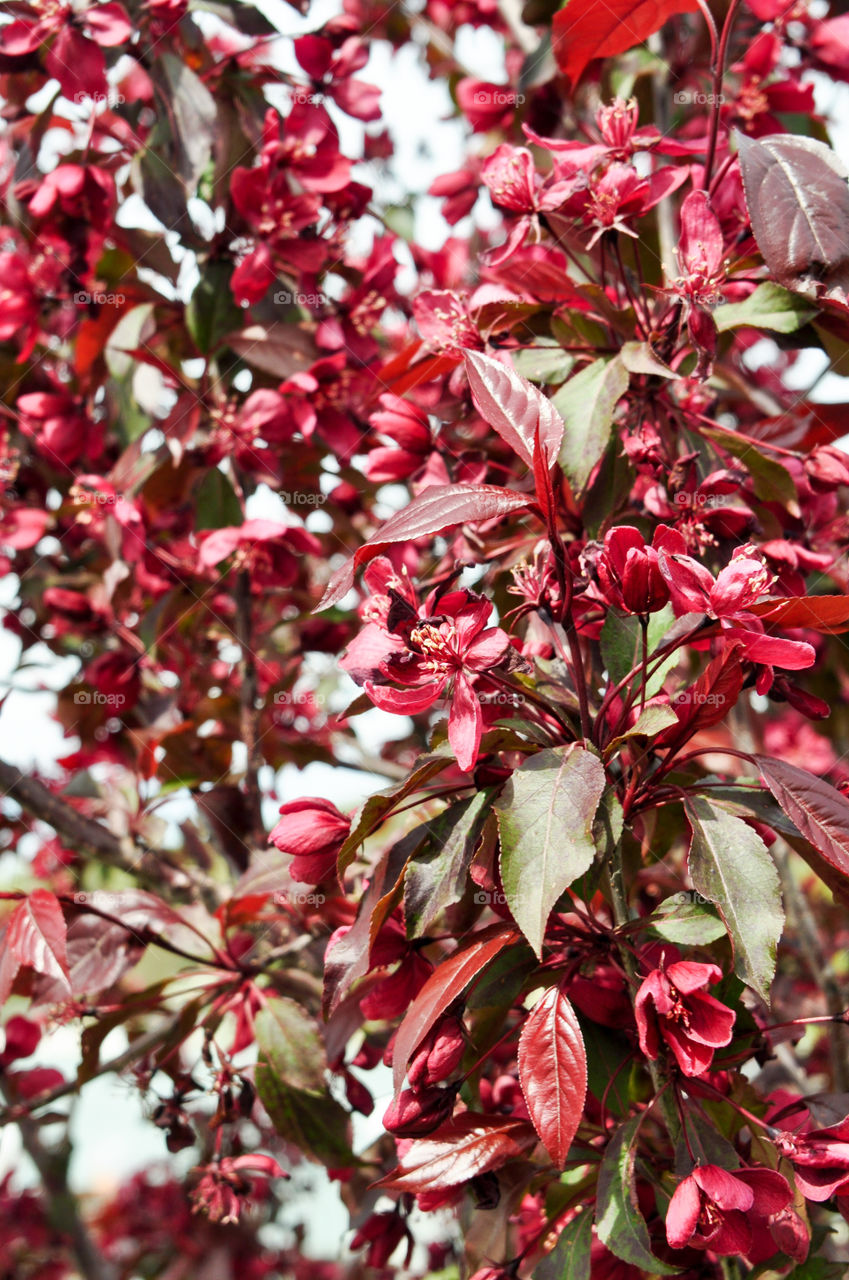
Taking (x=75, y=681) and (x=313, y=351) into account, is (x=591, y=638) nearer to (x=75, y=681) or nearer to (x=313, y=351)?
(x=313, y=351)

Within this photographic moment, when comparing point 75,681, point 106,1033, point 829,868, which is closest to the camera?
point 829,868

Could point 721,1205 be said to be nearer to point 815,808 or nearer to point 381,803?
point 815,808

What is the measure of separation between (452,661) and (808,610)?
348 mm

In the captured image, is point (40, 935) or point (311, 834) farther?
point (40, 935)

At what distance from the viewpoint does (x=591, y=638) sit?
1.39 m

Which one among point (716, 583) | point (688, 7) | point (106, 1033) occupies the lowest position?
point (106, 1033)

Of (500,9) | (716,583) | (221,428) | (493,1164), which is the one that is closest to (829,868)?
(716,583)

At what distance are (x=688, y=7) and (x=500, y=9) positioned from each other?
1516 millimetres

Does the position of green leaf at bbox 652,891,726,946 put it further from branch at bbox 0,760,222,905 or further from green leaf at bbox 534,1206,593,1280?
branch at bbox 0,760,222,905

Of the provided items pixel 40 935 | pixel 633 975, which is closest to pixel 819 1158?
pixel 633 975

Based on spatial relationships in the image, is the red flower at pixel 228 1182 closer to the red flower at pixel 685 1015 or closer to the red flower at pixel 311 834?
the red flower at pixel 311 834

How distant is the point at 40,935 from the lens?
53.1 inches

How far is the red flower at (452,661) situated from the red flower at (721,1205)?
0.47 meters

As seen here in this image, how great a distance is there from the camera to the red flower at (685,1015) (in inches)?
39.3
